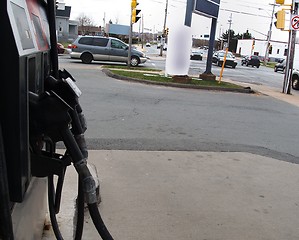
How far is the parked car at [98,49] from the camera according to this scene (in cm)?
2202

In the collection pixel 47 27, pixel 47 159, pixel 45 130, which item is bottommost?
pixel 47 159

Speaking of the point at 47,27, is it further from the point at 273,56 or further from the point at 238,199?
the point at 273,56

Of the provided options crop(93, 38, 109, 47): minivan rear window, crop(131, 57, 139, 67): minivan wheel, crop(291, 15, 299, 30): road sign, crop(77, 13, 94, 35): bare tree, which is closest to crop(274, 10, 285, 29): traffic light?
crop(291, 15, 299, 30): road sign

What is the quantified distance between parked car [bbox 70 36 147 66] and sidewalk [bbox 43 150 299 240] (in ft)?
57.3

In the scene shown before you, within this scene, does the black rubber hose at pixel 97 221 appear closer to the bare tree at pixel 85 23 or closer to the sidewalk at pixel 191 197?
the sidewalk at pixel 191 197

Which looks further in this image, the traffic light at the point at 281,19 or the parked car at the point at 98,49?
the parked car at the point at 98,49

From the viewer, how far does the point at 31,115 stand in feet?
5.08

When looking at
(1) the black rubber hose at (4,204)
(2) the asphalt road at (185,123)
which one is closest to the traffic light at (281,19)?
(2) the asphalt road at (185,123)

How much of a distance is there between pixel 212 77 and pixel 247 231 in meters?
14.6

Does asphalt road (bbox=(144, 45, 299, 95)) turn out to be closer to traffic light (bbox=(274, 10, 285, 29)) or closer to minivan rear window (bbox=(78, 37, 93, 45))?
traffic light (bbox=(274, 10, 285, 29))

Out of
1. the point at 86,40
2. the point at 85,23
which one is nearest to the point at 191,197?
the point at 86,40

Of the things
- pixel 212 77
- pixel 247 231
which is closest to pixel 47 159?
pixel 247 231

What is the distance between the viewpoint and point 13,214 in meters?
1.63

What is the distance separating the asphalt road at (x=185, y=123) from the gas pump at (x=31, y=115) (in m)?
3.92
